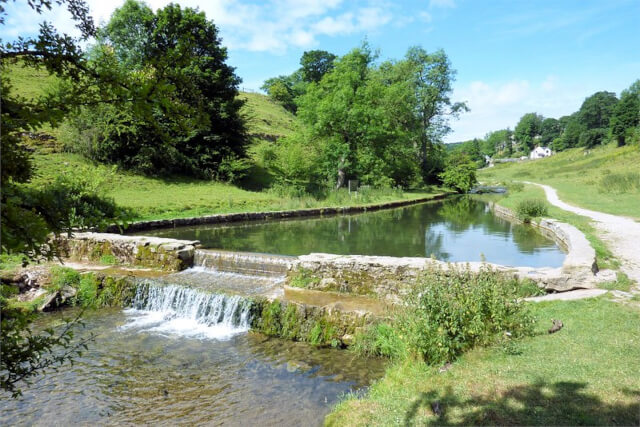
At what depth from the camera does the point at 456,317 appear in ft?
16.6

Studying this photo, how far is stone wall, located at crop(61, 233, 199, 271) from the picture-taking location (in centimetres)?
1085

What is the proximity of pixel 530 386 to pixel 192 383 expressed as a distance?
4.53 m

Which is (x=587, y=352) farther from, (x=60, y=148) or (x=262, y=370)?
(x=60, y=148)

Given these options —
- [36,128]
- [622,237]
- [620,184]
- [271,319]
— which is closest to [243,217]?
[271,319]

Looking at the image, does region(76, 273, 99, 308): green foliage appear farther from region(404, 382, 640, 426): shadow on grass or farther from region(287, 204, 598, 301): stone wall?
region(404, 382, 640, 426): shadow on grass

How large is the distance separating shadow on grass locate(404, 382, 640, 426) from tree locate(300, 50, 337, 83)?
74491 mm

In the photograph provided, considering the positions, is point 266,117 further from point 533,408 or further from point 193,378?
point 533,408

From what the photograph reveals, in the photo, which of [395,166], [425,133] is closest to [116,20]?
[395,166]

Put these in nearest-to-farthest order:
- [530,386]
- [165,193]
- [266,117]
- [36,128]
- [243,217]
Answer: [36,128], [530,386], [243,217], [165,193], [266,117]

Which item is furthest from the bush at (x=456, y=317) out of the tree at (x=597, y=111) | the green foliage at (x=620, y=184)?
the tree at (x=597, y=111)

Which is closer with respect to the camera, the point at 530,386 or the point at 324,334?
the point at 530,386

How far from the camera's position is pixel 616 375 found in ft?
13.2

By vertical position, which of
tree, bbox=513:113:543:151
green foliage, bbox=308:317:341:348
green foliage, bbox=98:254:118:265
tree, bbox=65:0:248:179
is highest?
tree, bbox=513:113:543:151

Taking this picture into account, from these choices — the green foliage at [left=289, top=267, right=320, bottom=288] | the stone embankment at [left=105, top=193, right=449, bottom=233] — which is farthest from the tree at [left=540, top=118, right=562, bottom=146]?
the green foliage at [left=289, top=267, right=320, bottom=288]
